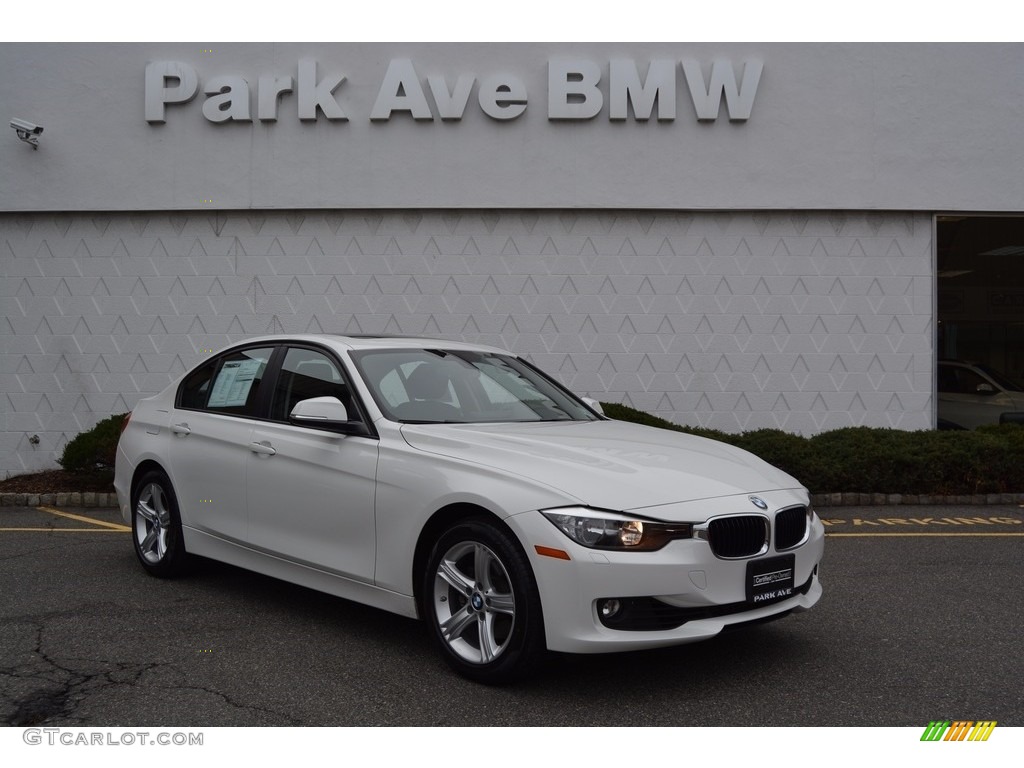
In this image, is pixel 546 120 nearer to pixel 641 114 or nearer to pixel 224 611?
pixel 641 114

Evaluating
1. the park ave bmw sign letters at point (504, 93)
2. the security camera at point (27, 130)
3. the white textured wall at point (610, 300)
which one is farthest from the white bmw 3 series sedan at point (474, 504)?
the security camera at point (27, 130)

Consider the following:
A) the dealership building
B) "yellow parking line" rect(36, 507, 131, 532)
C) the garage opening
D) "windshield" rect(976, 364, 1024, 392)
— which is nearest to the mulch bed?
"yellow parking line" rect(36, 507, 131, 532)

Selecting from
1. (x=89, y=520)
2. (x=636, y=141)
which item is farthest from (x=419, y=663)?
(x=636, y=141)

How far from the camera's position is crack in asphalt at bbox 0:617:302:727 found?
3.97 metres

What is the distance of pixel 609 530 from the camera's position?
13.5 feet

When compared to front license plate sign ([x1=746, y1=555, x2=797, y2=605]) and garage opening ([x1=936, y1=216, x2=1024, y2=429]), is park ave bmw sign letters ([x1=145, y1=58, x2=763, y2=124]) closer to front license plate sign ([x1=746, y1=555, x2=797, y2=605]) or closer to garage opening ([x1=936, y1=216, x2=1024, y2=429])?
garage opening ([x1=936, y1=216, x2=1024, y2=429])

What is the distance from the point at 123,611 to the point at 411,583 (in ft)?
7.06

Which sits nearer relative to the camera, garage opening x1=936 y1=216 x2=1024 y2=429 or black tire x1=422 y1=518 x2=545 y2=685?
black tire x1=422 y1=518 x2=545 y2=685

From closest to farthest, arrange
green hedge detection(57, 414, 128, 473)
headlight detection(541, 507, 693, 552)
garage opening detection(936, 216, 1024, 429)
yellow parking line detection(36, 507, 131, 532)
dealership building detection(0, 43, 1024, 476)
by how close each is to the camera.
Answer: headlight detection(541, 507, 693, 552) → yellow parking line detection(36, 507, 131, 532) → green hedge detection(57, 414, 128, 473) → dealership building detection(0, 43, 1024, 476) → garage opening detection(936, 216, 1024, 429)

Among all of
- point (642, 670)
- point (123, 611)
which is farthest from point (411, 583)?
point (123, 611)

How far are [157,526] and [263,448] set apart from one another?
5.09 feet

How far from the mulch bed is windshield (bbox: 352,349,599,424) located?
6.50 meters

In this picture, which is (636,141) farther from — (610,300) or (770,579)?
(770,579)
